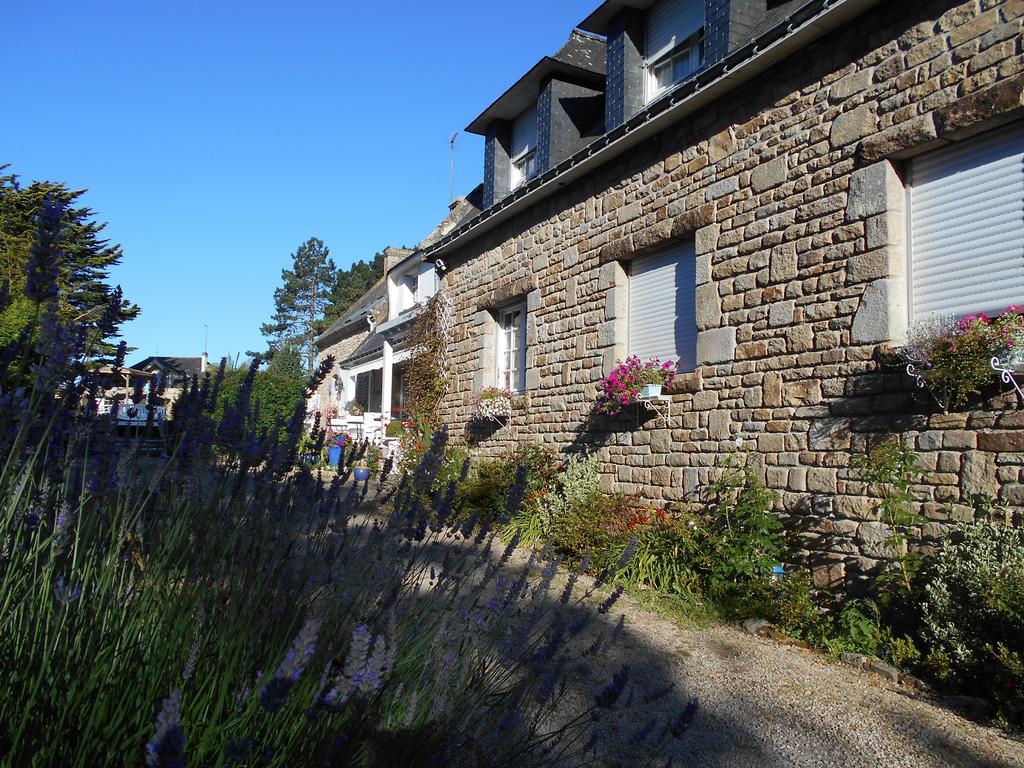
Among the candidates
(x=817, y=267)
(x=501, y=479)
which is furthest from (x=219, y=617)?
(x=501, y=479)

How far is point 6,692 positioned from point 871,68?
5.69 m

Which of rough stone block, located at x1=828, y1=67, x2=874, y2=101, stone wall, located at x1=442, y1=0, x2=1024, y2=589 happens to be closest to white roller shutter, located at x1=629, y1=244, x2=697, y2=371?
stone wall, located at x1=442, y1=0, x2=1024, y2=589

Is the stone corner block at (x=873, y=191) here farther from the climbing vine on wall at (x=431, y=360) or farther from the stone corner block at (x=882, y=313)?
the climbing vine on wall at (x=431, y=360)

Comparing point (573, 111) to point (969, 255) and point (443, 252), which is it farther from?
point (969, 255)

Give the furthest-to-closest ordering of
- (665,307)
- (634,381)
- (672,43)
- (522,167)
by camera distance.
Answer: (522,167)
(672,43)
(665,307)
(634,381)

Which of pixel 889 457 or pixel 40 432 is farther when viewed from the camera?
pixel 889 457

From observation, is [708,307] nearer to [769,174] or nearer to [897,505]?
[769,174]

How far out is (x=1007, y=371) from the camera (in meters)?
3.94

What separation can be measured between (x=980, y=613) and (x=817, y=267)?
8.26 feet

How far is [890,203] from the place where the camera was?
15.8 ft

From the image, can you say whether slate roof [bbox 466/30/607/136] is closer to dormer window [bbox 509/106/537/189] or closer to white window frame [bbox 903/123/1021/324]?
dormer window [bbox 509/106/537/189]

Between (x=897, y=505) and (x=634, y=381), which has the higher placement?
(x=634, y=381)

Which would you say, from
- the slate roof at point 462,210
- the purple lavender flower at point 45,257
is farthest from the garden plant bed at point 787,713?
the slate roof at point 462,210

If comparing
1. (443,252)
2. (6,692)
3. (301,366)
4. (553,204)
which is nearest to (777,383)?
(553,204)
